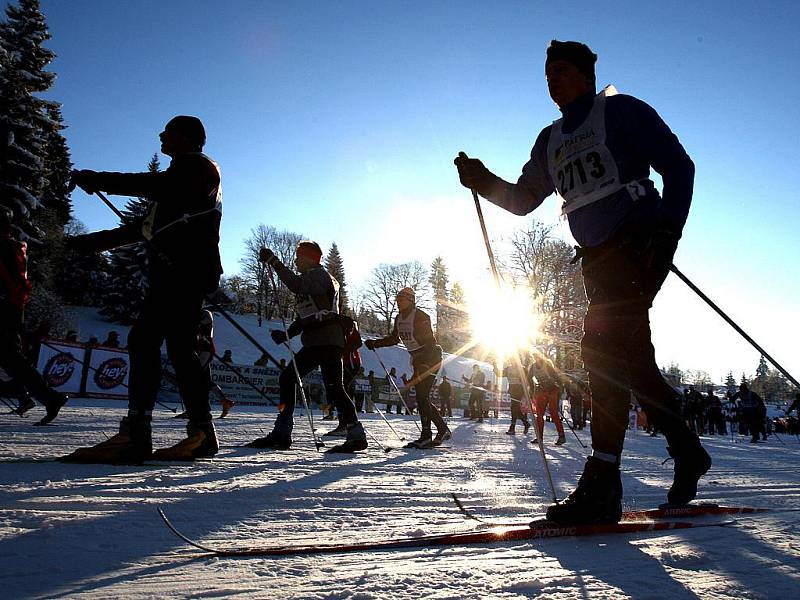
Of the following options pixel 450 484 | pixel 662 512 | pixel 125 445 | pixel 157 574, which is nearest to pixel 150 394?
pixel 125 445

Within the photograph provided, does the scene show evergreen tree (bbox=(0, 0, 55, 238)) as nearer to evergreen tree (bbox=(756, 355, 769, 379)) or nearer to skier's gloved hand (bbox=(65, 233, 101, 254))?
skier's gloved hand (bbox=(65, 233, 101, 254))

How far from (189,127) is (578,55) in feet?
8.44

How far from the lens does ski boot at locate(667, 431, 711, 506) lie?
2408mm

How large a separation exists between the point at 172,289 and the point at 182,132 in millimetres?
1120

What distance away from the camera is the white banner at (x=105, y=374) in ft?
48.1

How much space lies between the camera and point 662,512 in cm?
221

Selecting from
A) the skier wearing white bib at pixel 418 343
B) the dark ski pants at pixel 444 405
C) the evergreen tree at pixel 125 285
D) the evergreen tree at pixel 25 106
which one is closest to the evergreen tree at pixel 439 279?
the evergreen tree at pixel 125 285

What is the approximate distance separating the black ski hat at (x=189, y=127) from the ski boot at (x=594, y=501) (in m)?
3.22

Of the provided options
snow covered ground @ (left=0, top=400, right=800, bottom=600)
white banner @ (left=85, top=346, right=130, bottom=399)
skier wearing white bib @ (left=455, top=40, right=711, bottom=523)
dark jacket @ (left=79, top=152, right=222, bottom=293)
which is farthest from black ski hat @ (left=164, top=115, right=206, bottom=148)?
white banner @ (left=85, top=346, right=130, bottom=399)

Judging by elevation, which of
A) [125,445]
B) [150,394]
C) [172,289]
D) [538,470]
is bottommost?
[538,470]

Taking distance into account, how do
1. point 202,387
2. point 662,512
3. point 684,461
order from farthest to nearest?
point 202,387 < point 684,461 < point 662,512

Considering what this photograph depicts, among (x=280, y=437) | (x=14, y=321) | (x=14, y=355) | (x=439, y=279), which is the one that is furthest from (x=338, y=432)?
(x=439, y=279)

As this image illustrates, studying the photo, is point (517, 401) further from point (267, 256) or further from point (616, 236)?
point (616, 236)

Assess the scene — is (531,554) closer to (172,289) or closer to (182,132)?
(172,289)
